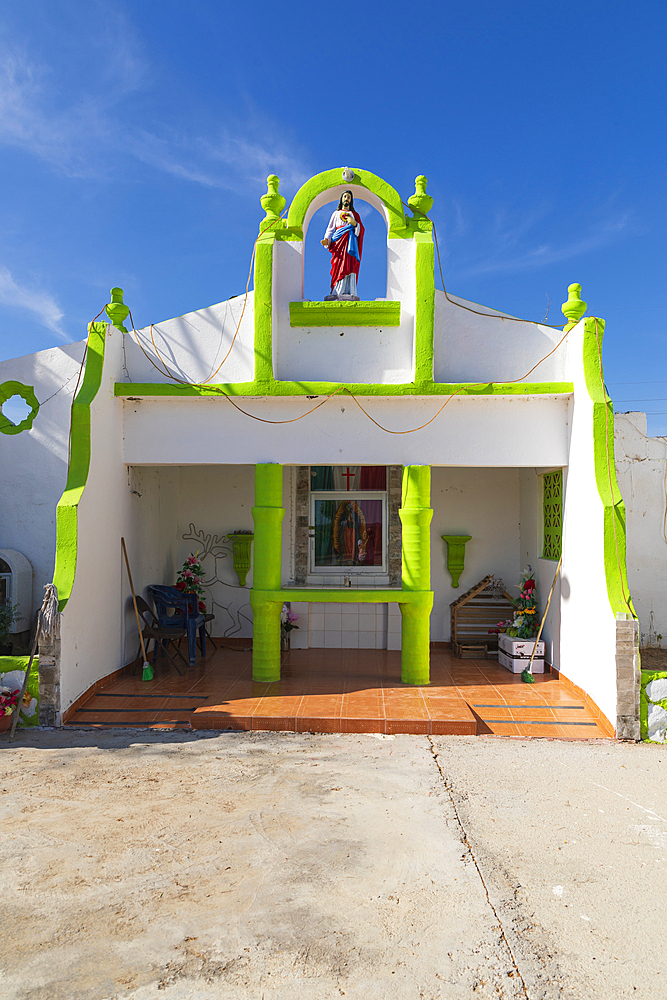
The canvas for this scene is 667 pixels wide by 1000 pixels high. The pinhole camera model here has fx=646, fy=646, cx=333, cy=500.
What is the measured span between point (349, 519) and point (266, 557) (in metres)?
2.58

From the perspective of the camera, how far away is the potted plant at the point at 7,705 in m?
6.02

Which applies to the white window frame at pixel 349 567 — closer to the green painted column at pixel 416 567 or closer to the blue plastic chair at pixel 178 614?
the blue plastic chair at pixel 178 614

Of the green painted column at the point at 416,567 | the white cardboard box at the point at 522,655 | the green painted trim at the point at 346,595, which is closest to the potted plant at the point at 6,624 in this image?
the green painted trim at the point at 346,595

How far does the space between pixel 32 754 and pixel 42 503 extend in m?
3.50

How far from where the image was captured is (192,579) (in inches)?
364

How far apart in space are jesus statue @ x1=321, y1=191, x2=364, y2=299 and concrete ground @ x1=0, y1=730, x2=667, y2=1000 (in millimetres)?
5138

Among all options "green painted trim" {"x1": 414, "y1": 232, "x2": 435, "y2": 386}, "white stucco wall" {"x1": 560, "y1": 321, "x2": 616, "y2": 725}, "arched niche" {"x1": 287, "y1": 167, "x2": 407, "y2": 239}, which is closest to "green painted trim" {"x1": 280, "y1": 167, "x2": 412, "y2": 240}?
"arched niche" {"x1": 287, "y1": 167, "x2": 407, "y2": 239}

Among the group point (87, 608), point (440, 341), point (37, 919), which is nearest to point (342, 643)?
point (87, 608)

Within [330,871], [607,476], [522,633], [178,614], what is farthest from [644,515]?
[330,871]

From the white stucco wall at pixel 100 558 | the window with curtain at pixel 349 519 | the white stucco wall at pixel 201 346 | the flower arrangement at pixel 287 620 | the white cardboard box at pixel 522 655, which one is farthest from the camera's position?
the window with curtain at pixel 349 519

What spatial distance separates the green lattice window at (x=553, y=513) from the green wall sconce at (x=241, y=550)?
419 cm

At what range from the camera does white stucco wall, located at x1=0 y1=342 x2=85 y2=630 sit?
8094 mm

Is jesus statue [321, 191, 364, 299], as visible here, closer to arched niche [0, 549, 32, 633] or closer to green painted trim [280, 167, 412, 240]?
green painted trim [280, 167, 412, 240]

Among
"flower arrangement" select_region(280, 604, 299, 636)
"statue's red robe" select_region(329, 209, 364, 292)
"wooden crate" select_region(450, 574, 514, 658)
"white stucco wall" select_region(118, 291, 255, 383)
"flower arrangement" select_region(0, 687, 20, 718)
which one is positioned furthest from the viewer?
"flower arrangement" select_region(280, 604, 299, 636)
